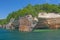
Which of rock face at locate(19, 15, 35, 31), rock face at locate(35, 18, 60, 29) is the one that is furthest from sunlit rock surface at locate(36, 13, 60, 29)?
rock face at locate(19, 15, 35, 31)

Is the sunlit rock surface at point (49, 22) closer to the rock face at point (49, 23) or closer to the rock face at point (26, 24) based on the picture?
the rock face at point (49, 23)

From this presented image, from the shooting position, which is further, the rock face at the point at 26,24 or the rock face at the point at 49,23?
the rock face at the point at 49,23

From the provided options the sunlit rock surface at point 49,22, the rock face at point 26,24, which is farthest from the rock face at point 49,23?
the rock face at point 26,24

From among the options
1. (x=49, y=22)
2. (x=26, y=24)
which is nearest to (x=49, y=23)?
(x=49, y=22)

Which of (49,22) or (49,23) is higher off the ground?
(49,22)

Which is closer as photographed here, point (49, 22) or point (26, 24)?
point (26, 24)

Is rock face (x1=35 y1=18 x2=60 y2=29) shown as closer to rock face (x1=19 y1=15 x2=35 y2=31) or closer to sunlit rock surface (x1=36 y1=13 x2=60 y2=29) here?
sunlit rock surface (x1=36 y1=13 x2=60 y2=29)

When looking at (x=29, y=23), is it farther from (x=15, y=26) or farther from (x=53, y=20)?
(x=15, y=26)

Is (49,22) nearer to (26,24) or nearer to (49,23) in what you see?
(49,23)

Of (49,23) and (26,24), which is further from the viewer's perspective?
(49,23)

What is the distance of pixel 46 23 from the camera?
5206 cm

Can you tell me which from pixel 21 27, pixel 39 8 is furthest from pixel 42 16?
pixel 21 27

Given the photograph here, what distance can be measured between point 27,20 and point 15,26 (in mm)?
15355

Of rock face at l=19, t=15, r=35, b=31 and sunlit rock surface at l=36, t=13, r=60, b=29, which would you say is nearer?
rock face at l=19, t=15, r=35, b=31
